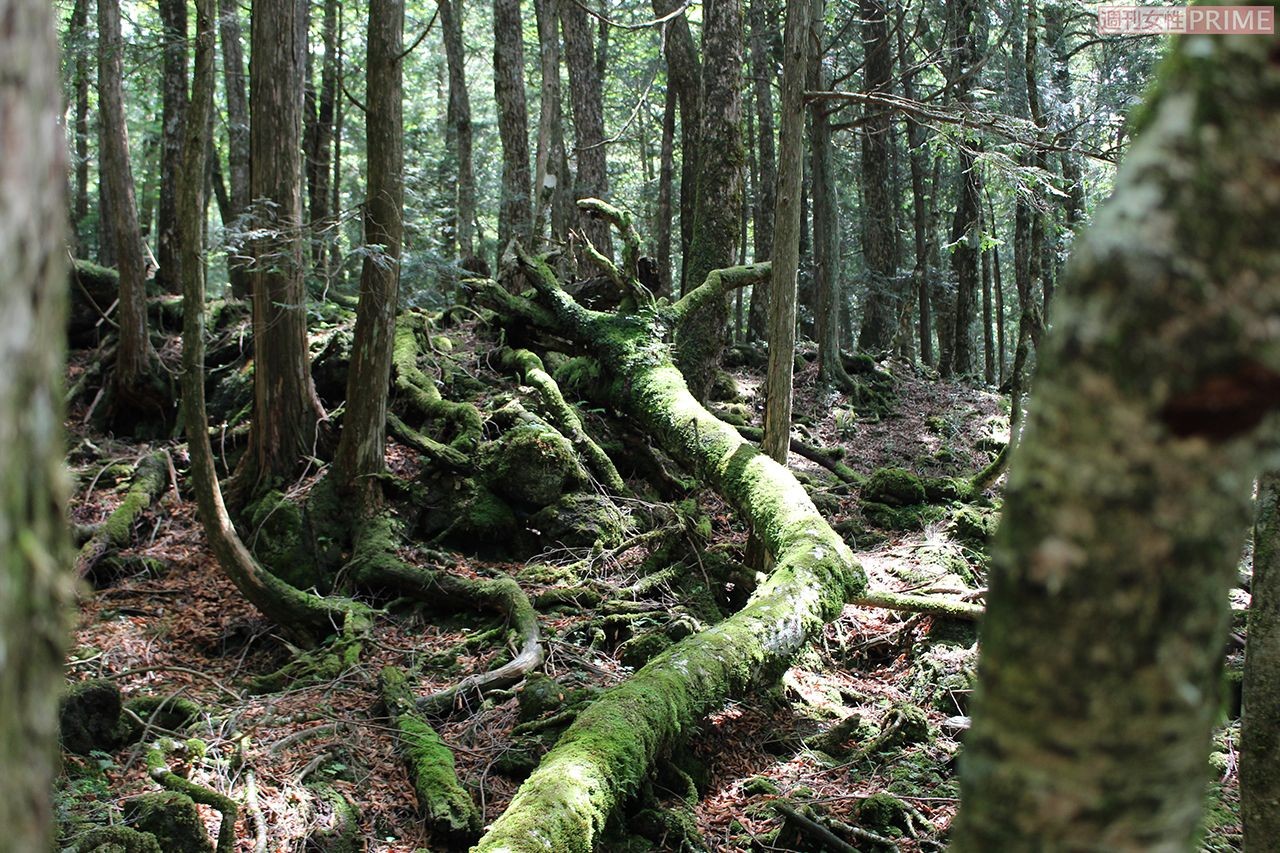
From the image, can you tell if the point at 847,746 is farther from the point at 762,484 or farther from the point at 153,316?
the point at 153,316

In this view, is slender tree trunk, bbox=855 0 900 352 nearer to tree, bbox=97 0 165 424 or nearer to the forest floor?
the forest floor

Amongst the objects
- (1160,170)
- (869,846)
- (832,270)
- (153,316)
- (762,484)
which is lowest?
(869,846)

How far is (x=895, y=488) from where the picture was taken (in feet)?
31.8

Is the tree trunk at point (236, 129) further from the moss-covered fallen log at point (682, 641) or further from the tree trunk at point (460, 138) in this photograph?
the moss-covered fallen log at point (682, 641)

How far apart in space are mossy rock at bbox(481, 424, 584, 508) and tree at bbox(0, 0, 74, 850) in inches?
277

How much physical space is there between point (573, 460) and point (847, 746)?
3.77 metres

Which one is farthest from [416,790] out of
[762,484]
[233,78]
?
[233,78]

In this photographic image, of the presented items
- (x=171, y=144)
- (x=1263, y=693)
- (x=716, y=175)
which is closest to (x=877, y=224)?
(x=716, y=175)

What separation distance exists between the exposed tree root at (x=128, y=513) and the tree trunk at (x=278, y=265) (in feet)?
3.57

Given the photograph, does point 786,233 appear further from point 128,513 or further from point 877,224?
point 877,224

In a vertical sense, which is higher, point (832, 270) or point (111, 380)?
point (832, 270)

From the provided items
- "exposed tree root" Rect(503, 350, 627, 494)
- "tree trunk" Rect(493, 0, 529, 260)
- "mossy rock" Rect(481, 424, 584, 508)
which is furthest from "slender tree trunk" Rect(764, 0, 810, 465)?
"tree trunk" Rect(493, 0, 529, 260)

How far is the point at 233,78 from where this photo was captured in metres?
15.1

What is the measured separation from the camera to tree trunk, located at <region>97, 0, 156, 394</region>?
958cm
